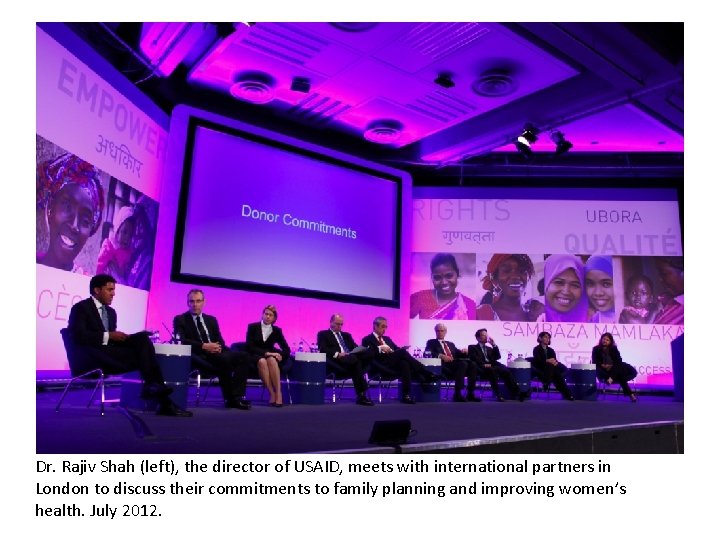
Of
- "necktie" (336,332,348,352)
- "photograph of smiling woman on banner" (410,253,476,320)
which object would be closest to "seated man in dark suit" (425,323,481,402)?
"necktie" (336,332,348,352)

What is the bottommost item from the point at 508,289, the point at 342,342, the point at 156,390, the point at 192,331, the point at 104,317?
the point at 156,390

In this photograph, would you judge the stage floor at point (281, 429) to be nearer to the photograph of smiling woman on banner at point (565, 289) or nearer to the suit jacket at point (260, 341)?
the suit jacket at point (260, 341)

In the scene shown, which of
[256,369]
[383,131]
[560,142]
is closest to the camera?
[256,369]

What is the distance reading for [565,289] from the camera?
10883 millimetres

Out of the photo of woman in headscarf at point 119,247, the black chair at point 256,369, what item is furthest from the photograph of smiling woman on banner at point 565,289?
the photo of woman in headscarf at point 119,247

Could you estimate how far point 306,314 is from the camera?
9.16 m

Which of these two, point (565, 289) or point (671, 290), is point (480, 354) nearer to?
point (565, 289)

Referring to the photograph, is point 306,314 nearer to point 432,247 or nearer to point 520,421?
point 432,247

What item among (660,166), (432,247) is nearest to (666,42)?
(660,166)

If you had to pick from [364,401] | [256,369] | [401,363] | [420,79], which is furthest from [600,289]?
[256,369]

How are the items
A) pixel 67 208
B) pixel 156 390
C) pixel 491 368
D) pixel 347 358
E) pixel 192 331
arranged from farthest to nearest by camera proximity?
pixel 491 368 < pixel 347 358 < pixel 67 208 < pixel 192 331 < pixel 156 390

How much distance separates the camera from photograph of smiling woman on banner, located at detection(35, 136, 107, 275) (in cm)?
567

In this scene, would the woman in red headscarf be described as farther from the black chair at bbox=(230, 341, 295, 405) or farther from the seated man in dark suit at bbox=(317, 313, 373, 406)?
the black chair at bbox=(230, 341, 295, 405)

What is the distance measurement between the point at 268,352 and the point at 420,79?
191 inches
